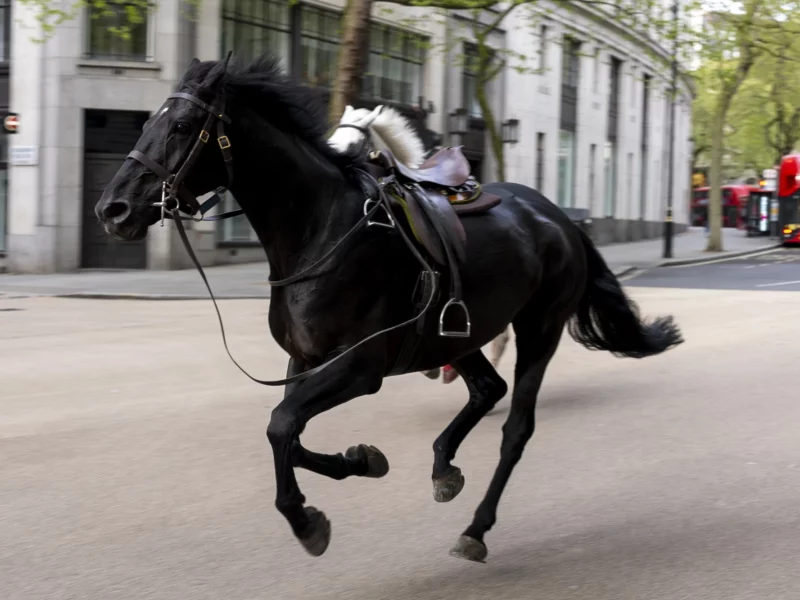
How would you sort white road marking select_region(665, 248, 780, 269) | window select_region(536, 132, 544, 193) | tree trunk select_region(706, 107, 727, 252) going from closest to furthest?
white road marking select_region(665, 248, 780, 269)
tree trunk select_region(706, 107, 727, 252)
window select_region(536, 132, 544, 193)

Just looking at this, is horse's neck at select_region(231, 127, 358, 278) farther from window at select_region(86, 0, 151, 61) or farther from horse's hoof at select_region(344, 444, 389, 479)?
window at select_region(86, 0, 151, 61)

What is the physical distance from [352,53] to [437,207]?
40.6 ft

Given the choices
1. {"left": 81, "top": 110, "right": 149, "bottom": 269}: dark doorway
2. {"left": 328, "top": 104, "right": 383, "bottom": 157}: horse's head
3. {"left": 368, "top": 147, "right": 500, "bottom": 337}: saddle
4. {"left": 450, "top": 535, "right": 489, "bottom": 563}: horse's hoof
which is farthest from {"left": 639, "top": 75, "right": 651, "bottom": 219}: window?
{"left": 450, "top": 535, "right": 489, "bottom": 563}: horse's hoof

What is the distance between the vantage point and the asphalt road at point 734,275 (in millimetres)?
23219

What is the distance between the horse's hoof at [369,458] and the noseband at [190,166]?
4.10 ft

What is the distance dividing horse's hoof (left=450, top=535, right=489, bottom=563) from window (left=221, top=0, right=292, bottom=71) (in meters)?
21.6

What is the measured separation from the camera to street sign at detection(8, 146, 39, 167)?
2348 centimetres

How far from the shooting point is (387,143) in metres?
5.55

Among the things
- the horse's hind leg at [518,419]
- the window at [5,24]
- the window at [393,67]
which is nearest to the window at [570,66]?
the window at [393,67]

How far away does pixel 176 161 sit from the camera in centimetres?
416

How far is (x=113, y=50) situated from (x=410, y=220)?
20.7m

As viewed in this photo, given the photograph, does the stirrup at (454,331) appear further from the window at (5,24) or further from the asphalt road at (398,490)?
the window at (5,24)

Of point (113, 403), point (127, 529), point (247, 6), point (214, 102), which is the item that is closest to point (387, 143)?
point (214, 102)

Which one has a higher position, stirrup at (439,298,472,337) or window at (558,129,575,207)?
window at (558,129,575,207)
